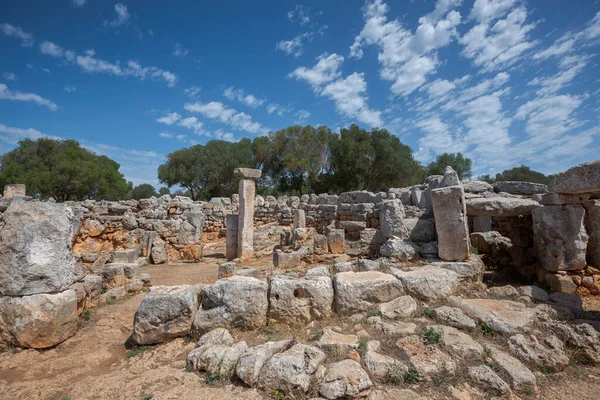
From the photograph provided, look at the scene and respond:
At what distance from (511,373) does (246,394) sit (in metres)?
2.40

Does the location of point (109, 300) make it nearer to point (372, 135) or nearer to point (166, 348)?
point (166, 348)

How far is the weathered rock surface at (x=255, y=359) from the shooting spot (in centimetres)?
261

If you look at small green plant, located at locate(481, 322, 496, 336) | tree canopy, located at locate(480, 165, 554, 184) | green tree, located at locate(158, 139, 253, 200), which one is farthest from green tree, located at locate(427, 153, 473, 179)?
small green plant, located at locate(481, 322, 496, 336)

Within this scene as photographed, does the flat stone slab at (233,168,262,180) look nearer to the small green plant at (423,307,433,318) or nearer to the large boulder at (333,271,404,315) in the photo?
the large boulder at (333,271,404,315)

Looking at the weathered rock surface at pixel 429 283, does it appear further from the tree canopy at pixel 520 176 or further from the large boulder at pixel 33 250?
the tree canopy at pixel 520 176

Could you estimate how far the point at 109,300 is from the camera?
17.0 feet

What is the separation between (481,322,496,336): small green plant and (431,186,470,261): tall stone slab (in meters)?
1.65

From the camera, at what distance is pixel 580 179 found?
4.05m

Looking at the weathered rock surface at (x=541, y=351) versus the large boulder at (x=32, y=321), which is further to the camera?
the large boulder at (x=32, y=321)

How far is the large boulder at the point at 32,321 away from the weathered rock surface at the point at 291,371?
9.24ft

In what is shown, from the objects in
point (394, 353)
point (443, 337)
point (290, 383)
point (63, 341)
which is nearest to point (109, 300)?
point (63, 341)

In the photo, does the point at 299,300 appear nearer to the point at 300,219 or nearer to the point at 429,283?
the point at 429,283

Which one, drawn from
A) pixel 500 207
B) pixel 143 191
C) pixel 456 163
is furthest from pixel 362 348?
pixel 143 191

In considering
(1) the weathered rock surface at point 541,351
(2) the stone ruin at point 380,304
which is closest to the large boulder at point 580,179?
(2) the stone ruin at point 380,304
